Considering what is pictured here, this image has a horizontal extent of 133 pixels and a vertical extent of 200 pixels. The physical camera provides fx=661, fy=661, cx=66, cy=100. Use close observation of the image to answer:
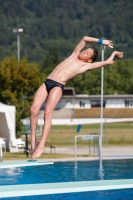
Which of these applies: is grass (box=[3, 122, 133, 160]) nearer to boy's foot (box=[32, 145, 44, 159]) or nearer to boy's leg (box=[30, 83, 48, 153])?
boy's leg (box=[30, 83, 48, 153])

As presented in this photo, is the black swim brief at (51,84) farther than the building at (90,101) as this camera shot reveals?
No

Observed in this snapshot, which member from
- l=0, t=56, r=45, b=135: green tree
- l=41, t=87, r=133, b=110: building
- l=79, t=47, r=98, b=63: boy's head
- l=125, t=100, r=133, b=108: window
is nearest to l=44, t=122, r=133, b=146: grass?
l=0, t=56, r=45, b=135: green tree

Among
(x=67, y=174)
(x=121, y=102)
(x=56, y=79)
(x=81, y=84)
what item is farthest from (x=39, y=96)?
(x=81, y=84)

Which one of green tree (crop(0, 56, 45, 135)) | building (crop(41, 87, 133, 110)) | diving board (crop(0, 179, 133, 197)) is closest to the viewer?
diving board (crop(0, 179, 133, 197))

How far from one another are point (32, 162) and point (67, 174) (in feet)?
23.5

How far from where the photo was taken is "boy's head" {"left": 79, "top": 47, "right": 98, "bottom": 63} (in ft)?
33.8

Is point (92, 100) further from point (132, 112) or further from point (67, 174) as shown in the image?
point (67, 174)

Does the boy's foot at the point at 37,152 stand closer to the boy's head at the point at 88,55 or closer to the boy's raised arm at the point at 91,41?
the boy's head at the point at 88,55

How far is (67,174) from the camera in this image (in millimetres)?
17594

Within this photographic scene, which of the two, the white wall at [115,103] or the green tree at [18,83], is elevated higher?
the green tree at [18,83]

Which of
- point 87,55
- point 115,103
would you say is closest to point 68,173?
point 87,55

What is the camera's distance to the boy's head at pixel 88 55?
33.8 ft

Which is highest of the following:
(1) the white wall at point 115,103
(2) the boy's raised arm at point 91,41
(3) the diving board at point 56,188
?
(2) the boy's raised arm at point 91,41

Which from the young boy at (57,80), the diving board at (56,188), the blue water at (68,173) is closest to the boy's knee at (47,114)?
the young boy at (57,80)
